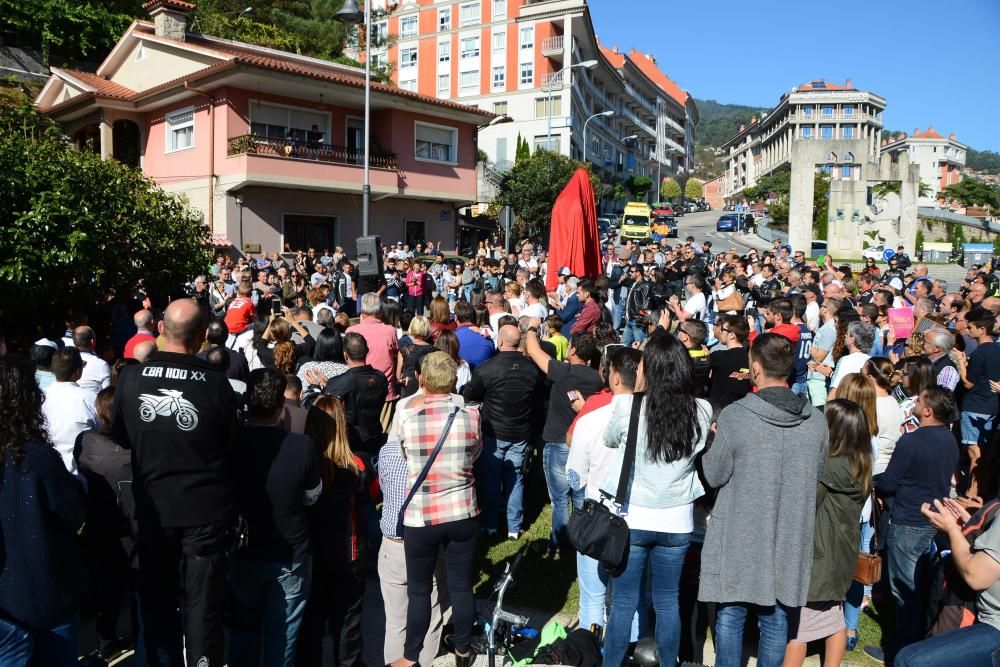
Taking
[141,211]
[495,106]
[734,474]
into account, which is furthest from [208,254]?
[495,106]

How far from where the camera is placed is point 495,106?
51.0 meters

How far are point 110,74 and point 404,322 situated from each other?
25156 millimetres

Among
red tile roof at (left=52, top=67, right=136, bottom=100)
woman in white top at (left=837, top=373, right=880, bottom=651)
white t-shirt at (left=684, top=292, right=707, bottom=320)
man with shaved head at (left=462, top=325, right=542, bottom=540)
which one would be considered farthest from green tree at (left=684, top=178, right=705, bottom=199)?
woman in white top at (left=837, top=373, right=880, bottom=651)

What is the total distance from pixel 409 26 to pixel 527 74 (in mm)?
13264

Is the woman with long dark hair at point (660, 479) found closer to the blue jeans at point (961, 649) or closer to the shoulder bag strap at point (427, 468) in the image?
the shoulder bag strap at point (427, 468)

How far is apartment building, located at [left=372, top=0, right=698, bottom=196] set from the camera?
158 ft

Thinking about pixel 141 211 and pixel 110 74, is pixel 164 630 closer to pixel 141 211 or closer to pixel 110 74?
pixel 141 211

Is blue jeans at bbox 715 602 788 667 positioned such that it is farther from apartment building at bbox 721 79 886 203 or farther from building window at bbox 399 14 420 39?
apartment building at bbox 721 79 886 203

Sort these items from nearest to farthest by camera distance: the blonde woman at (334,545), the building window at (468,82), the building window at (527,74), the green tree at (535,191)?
the blonde woman at (334,545) < the green tree at (535,191) < the building window at (527,74) < the building window at (468,82)

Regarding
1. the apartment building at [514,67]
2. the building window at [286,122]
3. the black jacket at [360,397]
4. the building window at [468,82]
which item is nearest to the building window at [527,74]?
the apartment building at [514,67]

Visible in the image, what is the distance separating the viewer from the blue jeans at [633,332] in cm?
1248

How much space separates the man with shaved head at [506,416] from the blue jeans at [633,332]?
21.4ft

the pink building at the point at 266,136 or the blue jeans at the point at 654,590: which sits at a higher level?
the pink building at the point at 266,136

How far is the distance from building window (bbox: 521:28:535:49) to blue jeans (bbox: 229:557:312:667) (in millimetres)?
49951
